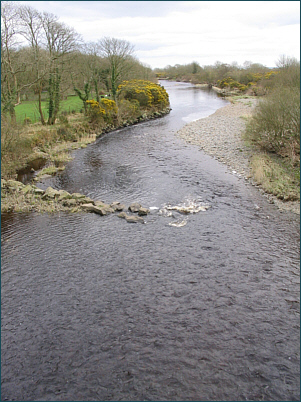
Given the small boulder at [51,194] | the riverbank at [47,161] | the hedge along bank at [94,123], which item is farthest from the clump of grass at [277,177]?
the hedge along bank at [94,123]

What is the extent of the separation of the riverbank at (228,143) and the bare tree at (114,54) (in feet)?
43.2

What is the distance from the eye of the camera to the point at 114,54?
43125 mm

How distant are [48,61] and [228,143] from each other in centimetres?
1811

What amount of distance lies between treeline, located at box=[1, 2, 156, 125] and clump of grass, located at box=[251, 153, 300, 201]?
18.4m

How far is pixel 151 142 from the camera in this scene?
101 feet

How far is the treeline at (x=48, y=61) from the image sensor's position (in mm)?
25938

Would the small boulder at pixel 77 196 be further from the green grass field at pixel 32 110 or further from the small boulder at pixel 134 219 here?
the green grass field at pixel 32 110

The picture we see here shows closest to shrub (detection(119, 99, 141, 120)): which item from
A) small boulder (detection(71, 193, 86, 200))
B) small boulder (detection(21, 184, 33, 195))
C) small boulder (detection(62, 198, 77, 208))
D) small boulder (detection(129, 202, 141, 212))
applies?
small boulder (detection(21, 184, 33, 195))

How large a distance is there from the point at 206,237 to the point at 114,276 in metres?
4.40

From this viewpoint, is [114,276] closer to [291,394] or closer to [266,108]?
[291,394]

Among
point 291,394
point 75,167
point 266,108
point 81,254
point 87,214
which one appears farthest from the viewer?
point 75,167

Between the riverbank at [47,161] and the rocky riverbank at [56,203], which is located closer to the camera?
the rocky riverbank at [56,203]

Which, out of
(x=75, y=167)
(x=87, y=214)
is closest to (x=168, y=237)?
(x=87, y=214)

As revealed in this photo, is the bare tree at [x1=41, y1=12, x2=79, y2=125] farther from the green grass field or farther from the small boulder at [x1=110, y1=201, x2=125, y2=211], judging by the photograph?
the small boulder at [x1=110, y1=201, x2=125, y2=211]
